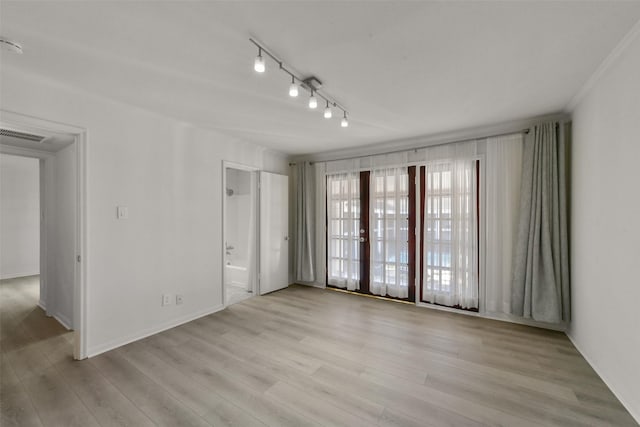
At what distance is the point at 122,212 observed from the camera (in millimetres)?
2682

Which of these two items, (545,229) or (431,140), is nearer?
(545,229)

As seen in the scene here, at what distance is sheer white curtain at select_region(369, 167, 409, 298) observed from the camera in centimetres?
400

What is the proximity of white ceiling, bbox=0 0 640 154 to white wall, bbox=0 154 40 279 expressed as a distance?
5284mm

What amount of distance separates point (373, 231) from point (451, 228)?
45.6 inches

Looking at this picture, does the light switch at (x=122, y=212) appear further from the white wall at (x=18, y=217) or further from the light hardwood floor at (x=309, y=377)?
the white wall at (x=18, y=217)

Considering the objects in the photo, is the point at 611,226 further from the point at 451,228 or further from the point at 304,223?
the point at 304,223

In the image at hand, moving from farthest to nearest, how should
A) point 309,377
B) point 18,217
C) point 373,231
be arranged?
point 18,217
point 373,231
point 309,377

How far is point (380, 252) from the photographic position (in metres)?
4.20

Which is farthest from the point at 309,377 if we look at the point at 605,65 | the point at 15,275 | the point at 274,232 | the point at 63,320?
the point at 15,275

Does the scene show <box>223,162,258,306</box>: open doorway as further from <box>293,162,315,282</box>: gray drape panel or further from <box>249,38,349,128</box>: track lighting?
<box>249,38,349,128</box>: track lighting

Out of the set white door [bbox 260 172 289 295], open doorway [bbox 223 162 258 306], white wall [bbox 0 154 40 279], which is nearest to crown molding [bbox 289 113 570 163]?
white door [bbox 260 172 289 295]

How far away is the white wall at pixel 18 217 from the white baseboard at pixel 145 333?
5051 millimetres

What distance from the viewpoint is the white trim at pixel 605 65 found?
5.38ft

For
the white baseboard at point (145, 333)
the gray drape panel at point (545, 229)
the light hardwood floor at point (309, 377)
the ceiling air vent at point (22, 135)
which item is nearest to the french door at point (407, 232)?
the gray drape panel at point (545, 229)
